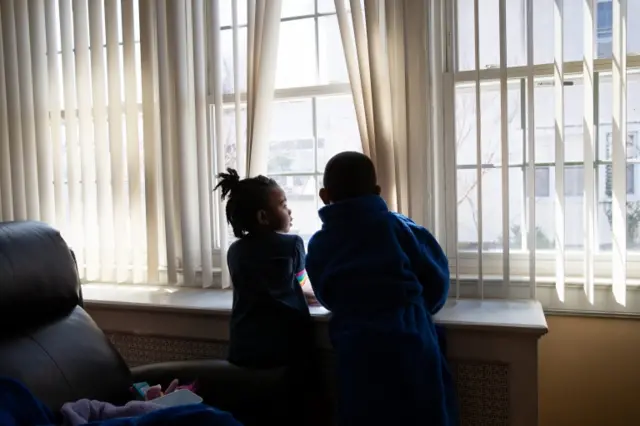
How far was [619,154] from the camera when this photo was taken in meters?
1.66

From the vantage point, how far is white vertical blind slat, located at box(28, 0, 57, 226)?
2.35m

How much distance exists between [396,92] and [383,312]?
30.3 inches

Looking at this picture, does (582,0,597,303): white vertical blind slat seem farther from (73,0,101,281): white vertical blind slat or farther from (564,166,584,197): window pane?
(73,0,101,281): white vertical blind slat

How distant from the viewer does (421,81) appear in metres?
1.79

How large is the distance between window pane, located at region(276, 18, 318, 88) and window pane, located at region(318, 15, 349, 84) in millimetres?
32

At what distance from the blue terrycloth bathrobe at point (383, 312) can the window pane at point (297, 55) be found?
0.76 m

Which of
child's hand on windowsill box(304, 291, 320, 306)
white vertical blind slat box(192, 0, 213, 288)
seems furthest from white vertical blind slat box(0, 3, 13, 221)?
child's hand on windowsill box(304, 291, 320, 306)

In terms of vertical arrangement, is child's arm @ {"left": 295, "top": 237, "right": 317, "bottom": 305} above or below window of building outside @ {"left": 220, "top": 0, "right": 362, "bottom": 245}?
below

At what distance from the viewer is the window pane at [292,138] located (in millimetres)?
2107

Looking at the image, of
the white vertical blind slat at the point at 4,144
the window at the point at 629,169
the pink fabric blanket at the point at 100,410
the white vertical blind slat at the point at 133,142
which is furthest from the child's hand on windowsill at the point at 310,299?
the white vertical blind slat at the point at 4,144

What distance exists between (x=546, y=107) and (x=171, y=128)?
4.54 ft

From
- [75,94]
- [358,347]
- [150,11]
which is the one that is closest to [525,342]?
[358,347]

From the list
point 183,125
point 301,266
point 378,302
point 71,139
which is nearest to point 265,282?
point 301,266

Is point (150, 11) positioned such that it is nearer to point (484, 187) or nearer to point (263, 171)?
point (263, 171)
